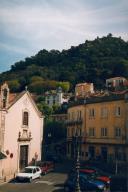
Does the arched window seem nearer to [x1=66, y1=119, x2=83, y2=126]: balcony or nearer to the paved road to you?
the paved road

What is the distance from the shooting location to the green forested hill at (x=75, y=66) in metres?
141

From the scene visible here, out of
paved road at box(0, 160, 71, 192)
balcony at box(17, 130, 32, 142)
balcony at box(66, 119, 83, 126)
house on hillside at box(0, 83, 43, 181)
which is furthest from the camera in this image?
balcony at box(66, 119, 83, 126)

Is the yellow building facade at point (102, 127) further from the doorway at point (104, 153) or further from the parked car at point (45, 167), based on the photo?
the parked car at point (45, 167)

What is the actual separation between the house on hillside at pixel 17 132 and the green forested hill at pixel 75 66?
280 ft

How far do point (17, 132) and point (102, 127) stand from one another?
1783 centimetres

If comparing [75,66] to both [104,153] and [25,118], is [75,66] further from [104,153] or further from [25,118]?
[25,118]

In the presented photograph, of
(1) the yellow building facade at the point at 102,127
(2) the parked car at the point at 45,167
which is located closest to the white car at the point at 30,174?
(2) the parked car at the point at 45,167

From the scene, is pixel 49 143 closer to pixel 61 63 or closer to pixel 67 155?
pixel 67 155

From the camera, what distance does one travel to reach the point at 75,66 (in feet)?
516

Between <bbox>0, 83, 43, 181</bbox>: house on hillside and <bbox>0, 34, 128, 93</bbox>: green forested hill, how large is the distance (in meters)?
85.2

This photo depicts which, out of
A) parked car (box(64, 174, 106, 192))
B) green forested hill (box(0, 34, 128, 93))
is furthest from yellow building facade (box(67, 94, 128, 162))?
green forested hill (box(0, 34, 128, 93))

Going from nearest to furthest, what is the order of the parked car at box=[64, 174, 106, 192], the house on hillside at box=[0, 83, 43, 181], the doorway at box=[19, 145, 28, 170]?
the parked car at box=[64, 174, 106, 192] < the house on hillside at box=[0, 83, 43, 181] < the doorway at box=[19, 145, 28, 170]

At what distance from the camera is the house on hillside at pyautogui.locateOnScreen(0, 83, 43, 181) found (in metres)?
44.0

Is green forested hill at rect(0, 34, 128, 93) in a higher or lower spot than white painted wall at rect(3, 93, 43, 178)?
higher
